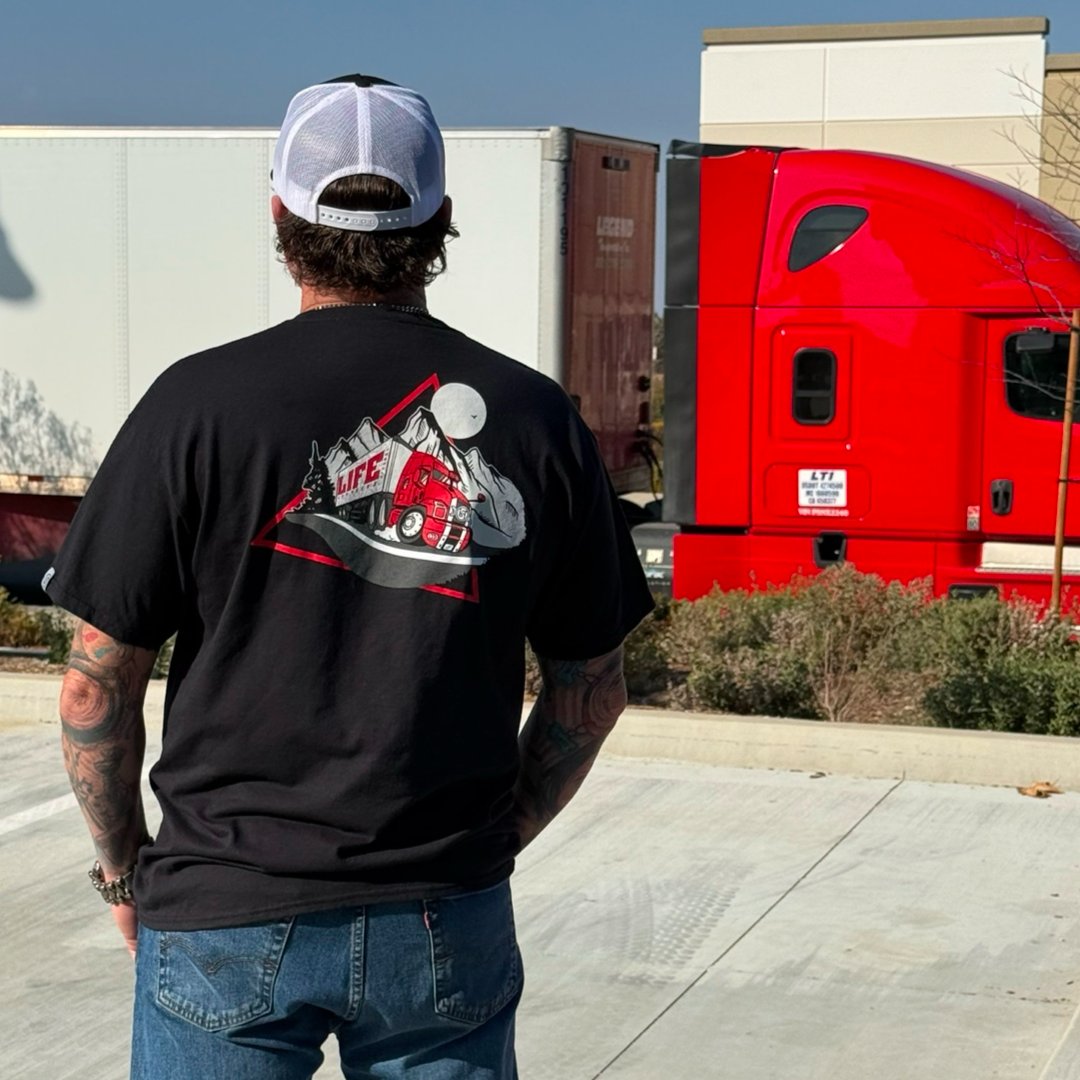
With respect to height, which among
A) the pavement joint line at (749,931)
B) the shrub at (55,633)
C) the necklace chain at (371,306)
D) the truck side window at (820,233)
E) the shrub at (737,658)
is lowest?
the pavement joint line at (749,931)

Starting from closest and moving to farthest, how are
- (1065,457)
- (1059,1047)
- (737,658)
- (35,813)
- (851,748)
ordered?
(1059,1047) < (35,813) < (851,748) < (737,658) < (1065,457)

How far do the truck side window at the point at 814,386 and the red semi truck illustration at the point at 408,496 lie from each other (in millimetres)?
8158

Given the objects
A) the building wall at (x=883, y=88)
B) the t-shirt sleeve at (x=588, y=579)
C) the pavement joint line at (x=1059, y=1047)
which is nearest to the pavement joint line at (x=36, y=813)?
the pavement joint line at (x=1059, y=1047)

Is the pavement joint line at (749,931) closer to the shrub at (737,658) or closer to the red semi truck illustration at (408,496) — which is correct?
the shrub at (737,658)

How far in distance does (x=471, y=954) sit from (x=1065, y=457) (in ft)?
25.7

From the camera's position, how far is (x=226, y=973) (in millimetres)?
2100

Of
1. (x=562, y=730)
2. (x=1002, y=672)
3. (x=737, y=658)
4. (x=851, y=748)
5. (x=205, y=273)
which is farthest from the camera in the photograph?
(x=205, y=273)

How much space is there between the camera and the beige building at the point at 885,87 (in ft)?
97.6

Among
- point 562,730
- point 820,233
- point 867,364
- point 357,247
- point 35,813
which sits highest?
point 820,233

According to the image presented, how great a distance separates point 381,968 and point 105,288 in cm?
1095

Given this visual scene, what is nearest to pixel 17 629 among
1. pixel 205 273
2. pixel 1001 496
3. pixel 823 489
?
pixel 205 273

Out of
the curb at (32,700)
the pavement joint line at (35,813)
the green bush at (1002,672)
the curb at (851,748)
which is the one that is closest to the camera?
the pavement joint line at (35,813)

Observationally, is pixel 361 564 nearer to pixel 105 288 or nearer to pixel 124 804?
pixel 124 804

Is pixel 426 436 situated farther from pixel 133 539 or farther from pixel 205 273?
pixel 205 273
